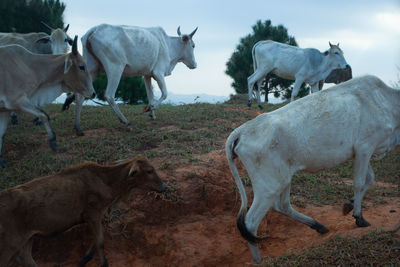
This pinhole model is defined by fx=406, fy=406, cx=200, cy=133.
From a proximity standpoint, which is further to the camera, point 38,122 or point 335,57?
point 335,57

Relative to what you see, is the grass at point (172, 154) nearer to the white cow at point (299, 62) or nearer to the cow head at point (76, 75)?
the cow head at point (76, 75)

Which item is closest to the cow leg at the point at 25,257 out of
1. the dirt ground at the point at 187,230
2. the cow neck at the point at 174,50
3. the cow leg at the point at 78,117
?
the dirt ground at the point at 187,230

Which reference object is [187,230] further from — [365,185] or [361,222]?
[365,185]

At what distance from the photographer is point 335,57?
1230 cm

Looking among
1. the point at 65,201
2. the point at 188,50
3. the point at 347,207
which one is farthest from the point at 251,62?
the point at 65,201

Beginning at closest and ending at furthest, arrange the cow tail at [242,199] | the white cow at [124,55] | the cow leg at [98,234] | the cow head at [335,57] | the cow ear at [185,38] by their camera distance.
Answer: the cow tail at [242,199] → the cow leg at [98,234] → the white cow at [124,55] → the cow ear at [185,38] → the cow head at [335,57]

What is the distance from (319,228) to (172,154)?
9.06ft

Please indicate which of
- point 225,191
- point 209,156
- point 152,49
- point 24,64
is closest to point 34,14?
point 152,49

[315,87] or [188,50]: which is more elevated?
[188,50]

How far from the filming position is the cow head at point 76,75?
753 cm

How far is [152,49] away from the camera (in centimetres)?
932

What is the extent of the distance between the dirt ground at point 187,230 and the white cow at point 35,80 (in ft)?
7.06

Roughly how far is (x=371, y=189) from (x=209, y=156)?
8.89 ft

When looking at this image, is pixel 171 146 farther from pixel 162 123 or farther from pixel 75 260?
pixel 75 260
